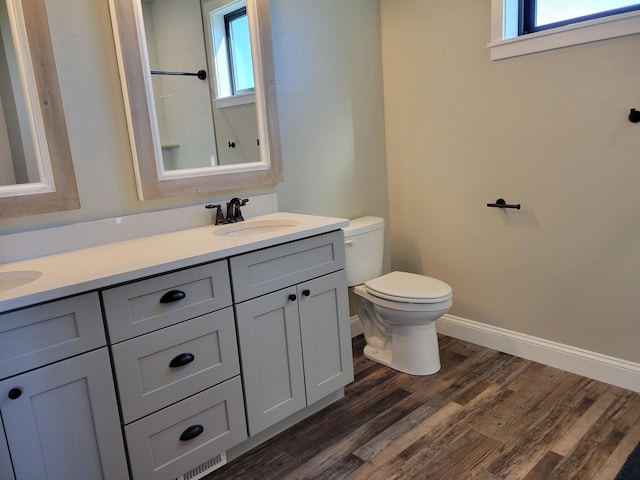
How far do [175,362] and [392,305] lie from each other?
1.13 meters

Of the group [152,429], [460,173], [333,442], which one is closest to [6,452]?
[152,429]

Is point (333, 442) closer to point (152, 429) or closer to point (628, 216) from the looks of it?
point (152, 429)

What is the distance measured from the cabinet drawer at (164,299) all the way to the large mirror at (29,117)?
1.78ft

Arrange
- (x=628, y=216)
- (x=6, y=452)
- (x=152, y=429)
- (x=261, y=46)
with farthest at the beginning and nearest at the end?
(x=261, y=46) → (x=628, y=216) → (x=152, y=429) → (x=6, y=452)

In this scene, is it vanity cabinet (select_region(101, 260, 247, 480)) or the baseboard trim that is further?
the baseboard trim

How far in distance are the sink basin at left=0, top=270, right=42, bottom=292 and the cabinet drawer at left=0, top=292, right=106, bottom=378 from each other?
0.29 m

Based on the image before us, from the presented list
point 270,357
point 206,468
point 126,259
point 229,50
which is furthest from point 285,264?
point 229,50

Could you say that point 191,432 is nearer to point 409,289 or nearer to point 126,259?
point 126,259

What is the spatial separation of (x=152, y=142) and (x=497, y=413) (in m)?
1.86

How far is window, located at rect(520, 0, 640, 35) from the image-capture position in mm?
1975

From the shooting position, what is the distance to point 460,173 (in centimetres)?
258

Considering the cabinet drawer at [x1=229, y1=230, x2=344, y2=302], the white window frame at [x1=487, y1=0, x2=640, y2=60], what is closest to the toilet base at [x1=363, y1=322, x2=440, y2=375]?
the cabinet drawer at [x1=229, y1=230, x2=344, y2=302]

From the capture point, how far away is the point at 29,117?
5.37 ft

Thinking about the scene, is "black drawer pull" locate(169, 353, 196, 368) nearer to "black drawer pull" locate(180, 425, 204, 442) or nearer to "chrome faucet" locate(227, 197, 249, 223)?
"black drawer pull" locate(180, 425, 204, 442)
